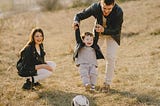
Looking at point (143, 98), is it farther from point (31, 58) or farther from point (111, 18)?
point (31, 58)

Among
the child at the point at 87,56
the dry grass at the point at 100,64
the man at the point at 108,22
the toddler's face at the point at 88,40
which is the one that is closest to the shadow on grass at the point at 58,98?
the dry grass at the point at 100,64

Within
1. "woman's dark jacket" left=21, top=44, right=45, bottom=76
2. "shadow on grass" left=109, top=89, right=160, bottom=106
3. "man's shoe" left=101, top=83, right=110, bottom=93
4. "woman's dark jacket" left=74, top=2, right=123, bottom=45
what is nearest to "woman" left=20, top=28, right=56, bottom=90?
"woman's dark jacket" left=21, top=44, right=45, bottom=76

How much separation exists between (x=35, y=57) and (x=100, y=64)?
8.88 feet

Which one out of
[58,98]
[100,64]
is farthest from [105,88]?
[100,64]

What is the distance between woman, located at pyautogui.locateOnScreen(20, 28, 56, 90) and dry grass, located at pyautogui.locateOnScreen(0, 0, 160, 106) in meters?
0.32

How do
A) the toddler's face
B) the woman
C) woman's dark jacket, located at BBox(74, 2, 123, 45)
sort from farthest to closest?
the woman → the toddler's face → woman's dark jacket, located at BBox(74, 2, 123, 45)

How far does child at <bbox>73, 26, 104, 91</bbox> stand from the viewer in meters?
6.80

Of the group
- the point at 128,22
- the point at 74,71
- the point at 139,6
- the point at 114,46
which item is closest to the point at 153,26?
the point at 128,22

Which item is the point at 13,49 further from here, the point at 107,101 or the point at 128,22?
the point at 107,101

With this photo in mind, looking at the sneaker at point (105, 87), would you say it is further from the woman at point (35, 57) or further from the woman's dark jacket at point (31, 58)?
the woman's dark jacket at point (31, 58)

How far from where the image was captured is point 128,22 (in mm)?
14328

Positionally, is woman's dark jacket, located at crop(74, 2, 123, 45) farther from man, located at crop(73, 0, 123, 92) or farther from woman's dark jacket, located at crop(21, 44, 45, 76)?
woman's dark jacket, located at crop(21, 44, 45, 76)

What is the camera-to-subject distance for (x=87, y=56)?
22.4ft

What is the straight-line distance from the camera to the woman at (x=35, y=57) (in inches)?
272
